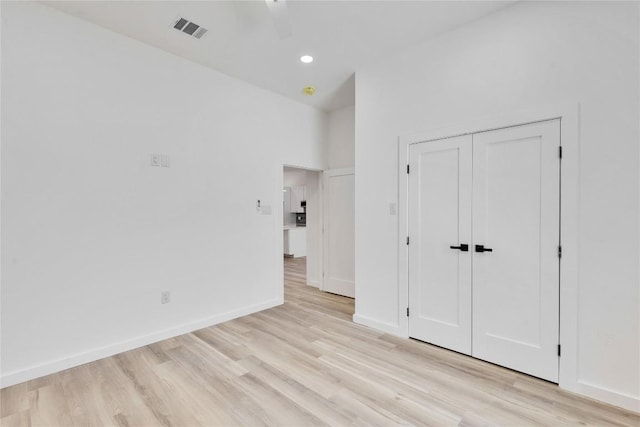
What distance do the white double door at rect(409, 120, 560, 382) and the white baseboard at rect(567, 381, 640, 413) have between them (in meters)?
0.17

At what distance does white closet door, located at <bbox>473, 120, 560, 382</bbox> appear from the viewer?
2352 millimetres

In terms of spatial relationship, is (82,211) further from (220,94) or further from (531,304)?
(531,304)

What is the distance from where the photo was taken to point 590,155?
2.17 m

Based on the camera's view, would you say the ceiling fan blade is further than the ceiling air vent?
No

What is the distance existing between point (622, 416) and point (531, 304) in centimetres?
81

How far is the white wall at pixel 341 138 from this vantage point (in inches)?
188

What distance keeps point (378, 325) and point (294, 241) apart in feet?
19.4

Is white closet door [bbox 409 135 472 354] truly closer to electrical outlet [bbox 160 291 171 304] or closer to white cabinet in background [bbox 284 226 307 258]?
electrical outlet [bbox 160 291 171 304]

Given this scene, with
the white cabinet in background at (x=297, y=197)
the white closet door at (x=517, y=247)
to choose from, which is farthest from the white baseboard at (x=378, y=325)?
the white cabinet in background at (x=297, y=197)

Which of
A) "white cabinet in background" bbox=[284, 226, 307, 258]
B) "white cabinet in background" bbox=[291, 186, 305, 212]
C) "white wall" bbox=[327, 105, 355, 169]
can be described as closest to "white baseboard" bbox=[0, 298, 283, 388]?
"white wall" bbox=[327, 105, 355, 169]

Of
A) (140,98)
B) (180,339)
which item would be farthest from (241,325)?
(140,98)

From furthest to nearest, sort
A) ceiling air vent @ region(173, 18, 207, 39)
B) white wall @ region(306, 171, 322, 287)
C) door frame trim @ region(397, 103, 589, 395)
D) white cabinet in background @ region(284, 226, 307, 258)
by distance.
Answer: white cabinet in background @ region(284, 226, 307, 258)
white wall @ region(306, 171, 322, 287)
ceiling air vent @ region(173, 18, 207, 39)
door frame trim @ region(397, 103, 589, 395)

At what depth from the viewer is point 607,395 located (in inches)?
82.4

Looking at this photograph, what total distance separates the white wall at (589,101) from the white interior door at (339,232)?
6.29 feet
